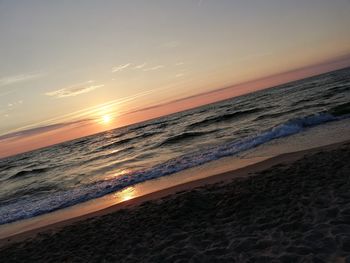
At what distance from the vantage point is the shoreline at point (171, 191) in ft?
35.9

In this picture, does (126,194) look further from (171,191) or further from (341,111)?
(341,111)

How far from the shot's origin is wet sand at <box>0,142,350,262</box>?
19.6 feet

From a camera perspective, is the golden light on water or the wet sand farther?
the golden light on water

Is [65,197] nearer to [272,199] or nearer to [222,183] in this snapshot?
[222,183]

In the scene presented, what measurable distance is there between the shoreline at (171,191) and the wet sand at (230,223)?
0.17ft

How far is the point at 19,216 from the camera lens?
14.0 m

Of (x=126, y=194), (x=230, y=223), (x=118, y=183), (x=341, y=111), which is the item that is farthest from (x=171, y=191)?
(x=341, y=111)

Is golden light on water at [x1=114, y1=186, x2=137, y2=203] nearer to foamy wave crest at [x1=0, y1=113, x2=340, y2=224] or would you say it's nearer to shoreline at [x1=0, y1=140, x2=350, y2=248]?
foamy wave crest at [x1=0, y1=113, x2=340, y2=224]

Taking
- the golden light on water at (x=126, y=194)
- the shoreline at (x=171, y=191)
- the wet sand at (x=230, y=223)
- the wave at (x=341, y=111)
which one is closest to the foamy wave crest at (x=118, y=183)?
the golden light on water at (x=126, y=194)

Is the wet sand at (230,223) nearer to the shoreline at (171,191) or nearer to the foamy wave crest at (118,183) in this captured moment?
the shoreline at (171,191)

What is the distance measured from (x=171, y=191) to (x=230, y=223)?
171 inches

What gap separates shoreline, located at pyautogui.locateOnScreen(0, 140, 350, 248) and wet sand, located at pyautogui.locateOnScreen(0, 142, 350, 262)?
→ 51 mm

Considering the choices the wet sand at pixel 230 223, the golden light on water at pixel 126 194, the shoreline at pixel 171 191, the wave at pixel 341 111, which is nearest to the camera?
the wet sand at pixel 230 223

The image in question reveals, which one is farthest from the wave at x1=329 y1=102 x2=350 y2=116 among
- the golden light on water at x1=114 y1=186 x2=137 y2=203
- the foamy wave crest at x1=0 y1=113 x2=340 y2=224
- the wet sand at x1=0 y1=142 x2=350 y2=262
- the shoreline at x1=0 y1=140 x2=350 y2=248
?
the golden light on water at x1=114 y1=186 x2=137 y2=203
